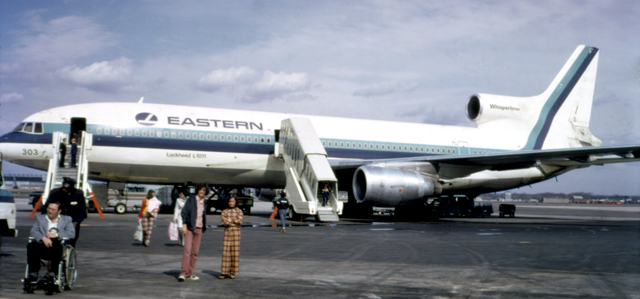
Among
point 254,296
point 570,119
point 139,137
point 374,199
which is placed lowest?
point 254,296

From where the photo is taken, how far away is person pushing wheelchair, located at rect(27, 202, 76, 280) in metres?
6.86

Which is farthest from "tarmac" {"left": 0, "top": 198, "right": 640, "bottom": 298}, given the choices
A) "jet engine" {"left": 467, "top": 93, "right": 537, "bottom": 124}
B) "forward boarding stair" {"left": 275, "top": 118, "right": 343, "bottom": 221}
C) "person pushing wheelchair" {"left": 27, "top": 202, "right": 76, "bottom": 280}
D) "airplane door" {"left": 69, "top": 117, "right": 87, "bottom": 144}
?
"jet engine" {"left": 467, "top": 93, "right": 537, "bottom": 124}

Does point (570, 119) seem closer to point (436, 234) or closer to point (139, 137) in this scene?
point (436, 234)

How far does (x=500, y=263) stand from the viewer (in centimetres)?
1012

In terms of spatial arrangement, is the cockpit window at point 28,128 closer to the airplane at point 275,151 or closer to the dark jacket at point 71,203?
the airplane at point 275,151

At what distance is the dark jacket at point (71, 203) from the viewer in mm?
8648

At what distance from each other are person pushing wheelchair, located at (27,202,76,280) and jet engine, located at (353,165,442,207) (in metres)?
14.7

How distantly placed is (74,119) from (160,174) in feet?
12.7

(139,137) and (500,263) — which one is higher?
(139,137)

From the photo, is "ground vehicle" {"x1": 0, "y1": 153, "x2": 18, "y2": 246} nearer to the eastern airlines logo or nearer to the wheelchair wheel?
the wheelchair wheel

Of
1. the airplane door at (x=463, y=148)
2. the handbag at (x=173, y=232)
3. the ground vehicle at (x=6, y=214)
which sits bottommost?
the handbag at (x=173, y=232)

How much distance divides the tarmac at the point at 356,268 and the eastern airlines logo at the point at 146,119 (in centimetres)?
744

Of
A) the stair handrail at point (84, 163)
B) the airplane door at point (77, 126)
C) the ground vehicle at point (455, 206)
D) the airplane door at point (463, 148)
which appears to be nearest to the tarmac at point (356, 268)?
the stair handrail at point (84, 163)

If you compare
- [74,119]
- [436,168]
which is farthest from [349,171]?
[74,119]
